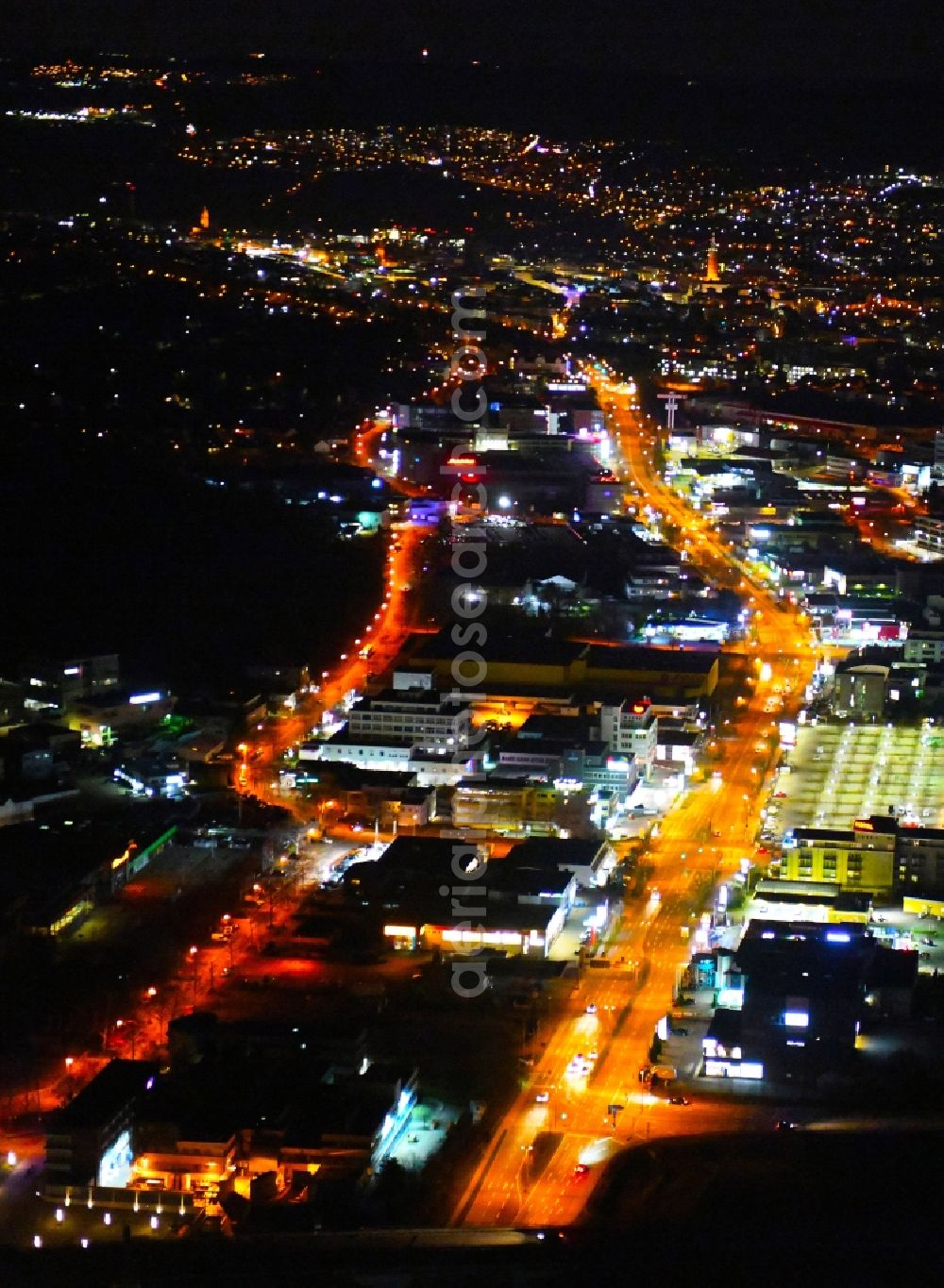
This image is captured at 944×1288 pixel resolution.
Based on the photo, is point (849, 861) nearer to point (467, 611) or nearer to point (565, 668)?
point (565, 668)

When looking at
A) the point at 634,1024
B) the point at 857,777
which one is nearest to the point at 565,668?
the point at 857,777

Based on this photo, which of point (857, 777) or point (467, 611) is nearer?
point (857, 777)

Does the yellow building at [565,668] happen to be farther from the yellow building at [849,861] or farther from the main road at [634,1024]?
the yellow building at [849,861]

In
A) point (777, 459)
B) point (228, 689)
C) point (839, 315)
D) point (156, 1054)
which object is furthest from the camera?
point (839, 315)

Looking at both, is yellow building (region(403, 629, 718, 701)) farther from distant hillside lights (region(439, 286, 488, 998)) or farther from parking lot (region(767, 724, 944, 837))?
parking lot (region(767, 724, 944, 837))

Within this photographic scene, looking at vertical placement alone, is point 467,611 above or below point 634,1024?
below

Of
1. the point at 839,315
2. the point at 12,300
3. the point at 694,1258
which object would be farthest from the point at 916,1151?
the point at 839,315

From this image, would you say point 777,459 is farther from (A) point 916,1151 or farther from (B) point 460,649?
(A) point 916,1151
